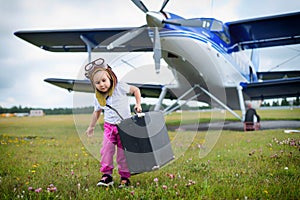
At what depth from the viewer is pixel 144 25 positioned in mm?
5516

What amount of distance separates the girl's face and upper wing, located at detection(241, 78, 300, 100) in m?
7.03

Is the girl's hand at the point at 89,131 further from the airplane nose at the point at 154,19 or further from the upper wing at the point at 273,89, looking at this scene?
the upper wing at the point at 273,89

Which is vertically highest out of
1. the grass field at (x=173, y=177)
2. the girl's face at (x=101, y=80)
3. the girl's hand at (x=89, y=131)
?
the girl's face at (x=101, y=80)

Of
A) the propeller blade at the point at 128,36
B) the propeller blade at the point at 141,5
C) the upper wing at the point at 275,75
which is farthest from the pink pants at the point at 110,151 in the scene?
the upper wing at the point at 275,75

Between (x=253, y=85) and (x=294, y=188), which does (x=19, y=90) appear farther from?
(x=253, y=85)

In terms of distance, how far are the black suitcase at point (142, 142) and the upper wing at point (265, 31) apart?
20.5 feet

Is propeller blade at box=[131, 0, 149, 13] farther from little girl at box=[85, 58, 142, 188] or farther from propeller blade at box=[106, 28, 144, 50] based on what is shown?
little girl at box=[85, 58, 142, 188]

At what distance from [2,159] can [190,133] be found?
1967mm

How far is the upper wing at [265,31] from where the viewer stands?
23.9 feet

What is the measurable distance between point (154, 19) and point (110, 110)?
3565 mm

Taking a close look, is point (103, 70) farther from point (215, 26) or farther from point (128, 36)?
point (215, 26)

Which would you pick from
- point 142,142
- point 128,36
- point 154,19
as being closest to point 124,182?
point 142,142

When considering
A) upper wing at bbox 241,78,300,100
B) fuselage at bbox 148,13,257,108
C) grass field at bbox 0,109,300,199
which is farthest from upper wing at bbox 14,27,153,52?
grass field at bbox 0,109,300,199

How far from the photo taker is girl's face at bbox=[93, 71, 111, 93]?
1846 millimetres
